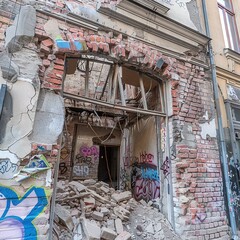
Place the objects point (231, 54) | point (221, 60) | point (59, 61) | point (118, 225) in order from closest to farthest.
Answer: point (59, 61) < point (118, 225) < point (221, 60) < point (231, 54)

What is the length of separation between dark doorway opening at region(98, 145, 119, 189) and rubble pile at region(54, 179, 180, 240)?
142 inches

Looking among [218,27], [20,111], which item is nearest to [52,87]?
[20,111]

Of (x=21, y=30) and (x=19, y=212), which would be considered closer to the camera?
(x=19, y=212)

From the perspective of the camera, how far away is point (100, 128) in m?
7.12

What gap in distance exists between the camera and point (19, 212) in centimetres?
206

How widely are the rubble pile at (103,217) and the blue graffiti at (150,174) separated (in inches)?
19.3

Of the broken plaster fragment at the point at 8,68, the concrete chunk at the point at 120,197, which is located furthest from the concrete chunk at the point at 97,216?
the broken plaster fragment at the point at 8,68

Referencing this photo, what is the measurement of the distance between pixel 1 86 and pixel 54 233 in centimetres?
183

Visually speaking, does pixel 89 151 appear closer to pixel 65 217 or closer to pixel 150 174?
pixel 150 174

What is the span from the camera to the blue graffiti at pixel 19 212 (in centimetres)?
199

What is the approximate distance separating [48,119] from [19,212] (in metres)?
1.03

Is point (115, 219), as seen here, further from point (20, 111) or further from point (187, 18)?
point (187, 18)

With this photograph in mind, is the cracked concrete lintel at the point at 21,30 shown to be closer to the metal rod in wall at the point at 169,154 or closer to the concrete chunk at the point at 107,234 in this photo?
the metal rod in wall at the point at 169,154

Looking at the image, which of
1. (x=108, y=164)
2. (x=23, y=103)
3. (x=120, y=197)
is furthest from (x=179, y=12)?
(x=108, y=164)
